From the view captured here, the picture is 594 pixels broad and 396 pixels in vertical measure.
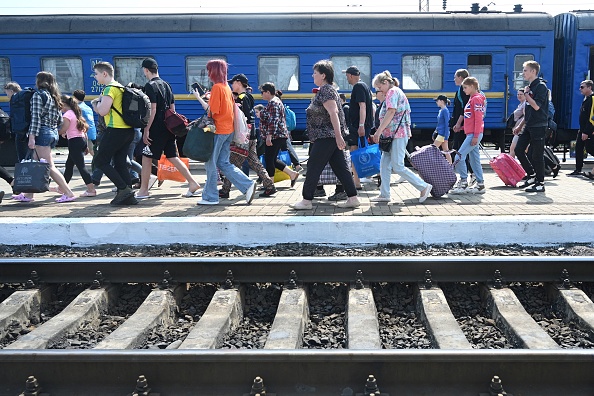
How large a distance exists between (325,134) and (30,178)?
4.07m

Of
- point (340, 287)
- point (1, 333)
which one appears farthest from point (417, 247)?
point (1, 333)

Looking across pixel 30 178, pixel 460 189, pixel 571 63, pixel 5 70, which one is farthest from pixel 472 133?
pixel 5 70

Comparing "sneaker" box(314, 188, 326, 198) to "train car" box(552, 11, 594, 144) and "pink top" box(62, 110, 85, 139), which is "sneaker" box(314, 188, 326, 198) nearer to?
"pink top" box(62, 110, 85, 139)

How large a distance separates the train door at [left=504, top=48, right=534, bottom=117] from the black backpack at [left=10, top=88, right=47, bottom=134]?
10988 millimetres

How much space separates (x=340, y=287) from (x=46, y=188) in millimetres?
5204

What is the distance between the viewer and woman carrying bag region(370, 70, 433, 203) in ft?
25.5

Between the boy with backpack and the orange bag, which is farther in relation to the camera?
the orange bag

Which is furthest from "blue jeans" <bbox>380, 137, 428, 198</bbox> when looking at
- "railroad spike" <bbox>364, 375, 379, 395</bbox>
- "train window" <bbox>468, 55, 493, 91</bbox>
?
Answer: "train window" <bbox>468, 55, 493, 91</bbox>

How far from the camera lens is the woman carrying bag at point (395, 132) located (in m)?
7.76

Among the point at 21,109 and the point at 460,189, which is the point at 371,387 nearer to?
the point at 460,189

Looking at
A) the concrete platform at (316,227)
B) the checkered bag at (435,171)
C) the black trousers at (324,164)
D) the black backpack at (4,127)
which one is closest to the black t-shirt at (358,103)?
the checkered bag at (435,171)

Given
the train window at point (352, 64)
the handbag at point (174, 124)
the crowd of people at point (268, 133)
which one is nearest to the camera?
the crowd of people at point (268, 133)

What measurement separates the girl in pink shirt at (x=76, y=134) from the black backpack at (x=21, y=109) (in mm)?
584

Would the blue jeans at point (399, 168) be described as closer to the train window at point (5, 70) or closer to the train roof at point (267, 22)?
the train roof at point (267, 22)
